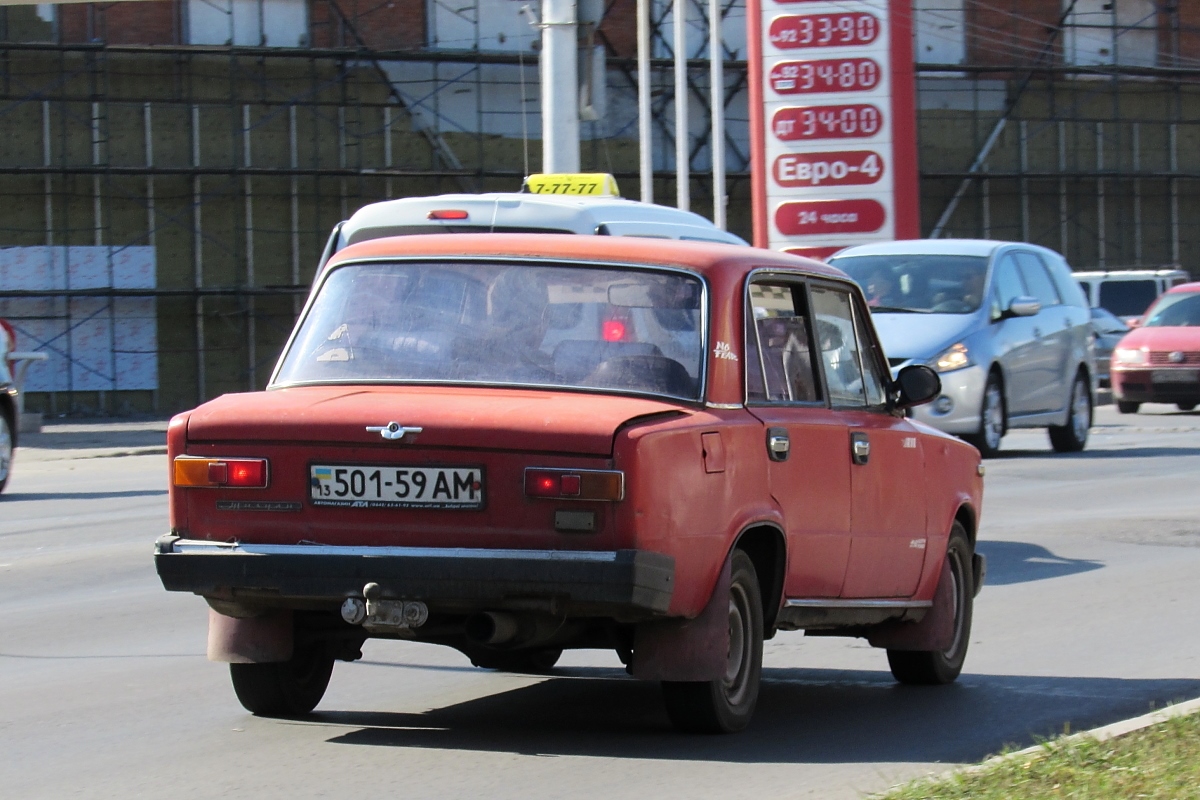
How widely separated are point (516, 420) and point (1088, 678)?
323 cm

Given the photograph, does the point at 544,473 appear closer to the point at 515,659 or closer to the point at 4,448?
the point at 515,659

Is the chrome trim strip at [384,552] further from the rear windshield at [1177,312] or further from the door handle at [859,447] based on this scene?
the rear windshield at [1177,312]

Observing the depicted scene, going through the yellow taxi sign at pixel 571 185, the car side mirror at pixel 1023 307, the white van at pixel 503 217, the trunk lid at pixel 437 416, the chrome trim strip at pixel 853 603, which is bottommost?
the chrome trim strip at pixel 853 603

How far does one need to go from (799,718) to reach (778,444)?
1.06 m

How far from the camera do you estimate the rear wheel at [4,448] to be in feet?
56.2

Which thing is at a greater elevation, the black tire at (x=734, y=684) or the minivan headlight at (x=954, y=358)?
the minivan headlight at (x=954, y=358)

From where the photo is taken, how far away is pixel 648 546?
225 inches

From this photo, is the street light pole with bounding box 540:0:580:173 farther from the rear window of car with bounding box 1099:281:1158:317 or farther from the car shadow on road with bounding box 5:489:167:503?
the rear window of car with bounding box 1099:281:1158:317

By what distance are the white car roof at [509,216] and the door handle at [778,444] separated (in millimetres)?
5510

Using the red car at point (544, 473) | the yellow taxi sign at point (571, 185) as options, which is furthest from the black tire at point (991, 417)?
the red car at point (544, 473)

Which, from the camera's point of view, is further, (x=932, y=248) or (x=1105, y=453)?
(x=1105, y=453)

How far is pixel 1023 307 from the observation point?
18062mm

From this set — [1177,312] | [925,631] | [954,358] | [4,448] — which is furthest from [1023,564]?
[1177,312]

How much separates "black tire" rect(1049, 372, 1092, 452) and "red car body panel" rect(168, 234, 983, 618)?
13741mm
